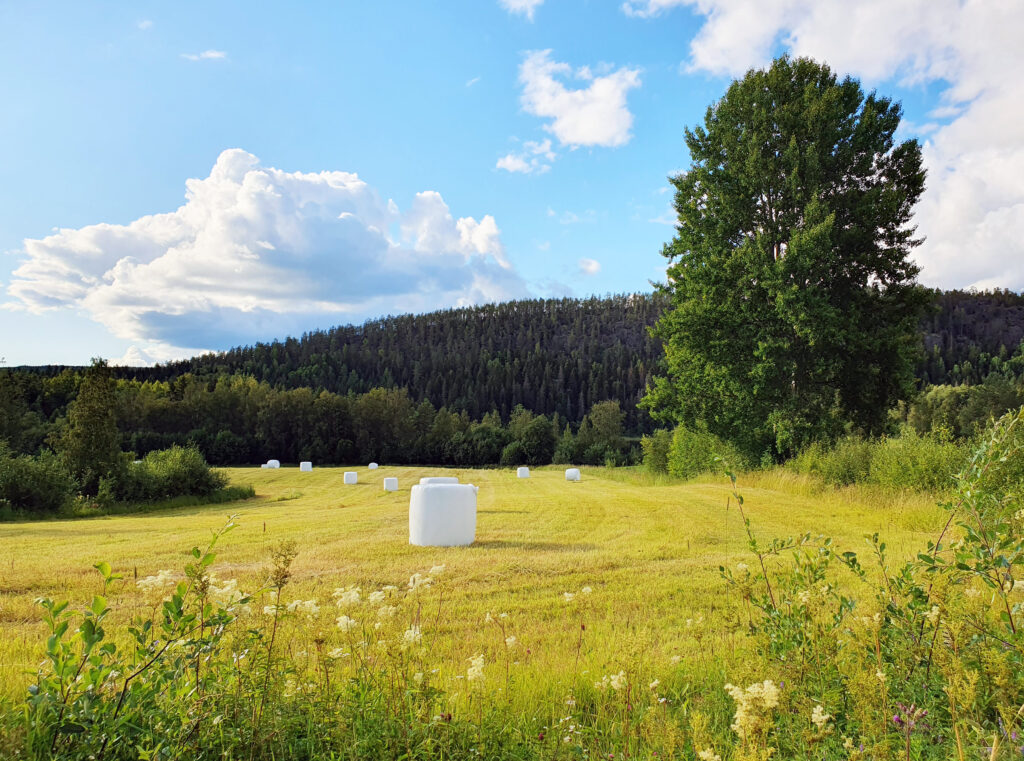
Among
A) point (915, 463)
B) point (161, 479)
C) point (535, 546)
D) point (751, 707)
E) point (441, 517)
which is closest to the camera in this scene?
point (751, 707)

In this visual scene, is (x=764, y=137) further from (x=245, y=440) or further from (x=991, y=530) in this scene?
(x=245, y=440)

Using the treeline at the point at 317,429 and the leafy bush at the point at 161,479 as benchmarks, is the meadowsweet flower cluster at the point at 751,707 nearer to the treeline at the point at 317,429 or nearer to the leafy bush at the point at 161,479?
the leafy bush at the point at 161,479

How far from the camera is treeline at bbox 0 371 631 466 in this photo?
220ft

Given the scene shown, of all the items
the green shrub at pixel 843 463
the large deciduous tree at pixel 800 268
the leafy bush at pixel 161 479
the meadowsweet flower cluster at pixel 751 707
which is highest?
the large deciduous tree at pixel 800 268

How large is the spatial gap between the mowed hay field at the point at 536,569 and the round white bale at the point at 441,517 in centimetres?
37

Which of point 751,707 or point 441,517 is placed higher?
point 751,707

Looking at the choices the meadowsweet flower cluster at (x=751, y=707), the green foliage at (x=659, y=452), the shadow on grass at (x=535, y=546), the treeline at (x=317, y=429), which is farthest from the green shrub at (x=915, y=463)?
the treeline at (x=317, y=429)

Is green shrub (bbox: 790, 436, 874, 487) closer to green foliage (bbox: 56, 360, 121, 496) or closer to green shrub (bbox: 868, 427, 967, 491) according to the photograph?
green shrub (bbox: 868, 427, 967, 491)

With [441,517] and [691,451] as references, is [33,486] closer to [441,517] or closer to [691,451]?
[441,517]

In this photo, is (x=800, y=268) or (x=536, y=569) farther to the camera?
(x=800, y=268)

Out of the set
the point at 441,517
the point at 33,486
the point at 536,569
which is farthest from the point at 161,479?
the point at 536,569

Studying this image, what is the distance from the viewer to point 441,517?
11.1 metres

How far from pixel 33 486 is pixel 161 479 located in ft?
21.1

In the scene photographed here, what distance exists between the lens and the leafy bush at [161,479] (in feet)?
96.7
